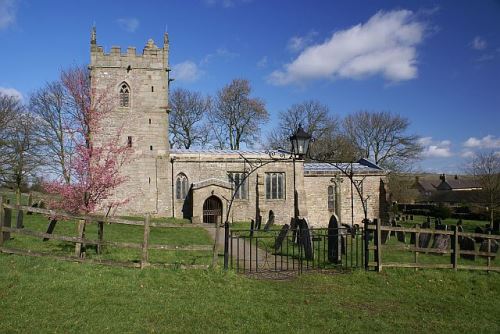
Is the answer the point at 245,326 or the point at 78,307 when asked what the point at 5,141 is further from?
the point at 245,326

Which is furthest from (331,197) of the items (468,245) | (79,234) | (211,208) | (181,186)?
(79,234)

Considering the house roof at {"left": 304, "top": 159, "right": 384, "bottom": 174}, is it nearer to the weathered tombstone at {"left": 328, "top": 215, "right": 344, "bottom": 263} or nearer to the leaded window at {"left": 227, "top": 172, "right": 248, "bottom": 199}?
the leaded window at {"left": 227, "top": 172, "right": 248, "bottom": 199}

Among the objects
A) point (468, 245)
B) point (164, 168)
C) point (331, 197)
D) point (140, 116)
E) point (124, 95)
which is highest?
point (124, 95)

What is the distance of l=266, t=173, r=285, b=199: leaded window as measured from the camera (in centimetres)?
2869

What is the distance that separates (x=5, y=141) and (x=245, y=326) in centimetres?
2946

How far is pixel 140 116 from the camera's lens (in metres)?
27.2

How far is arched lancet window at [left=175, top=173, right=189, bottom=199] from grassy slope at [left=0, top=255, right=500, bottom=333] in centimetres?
1777

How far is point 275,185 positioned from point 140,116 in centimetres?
1057

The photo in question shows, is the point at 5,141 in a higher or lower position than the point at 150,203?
higher

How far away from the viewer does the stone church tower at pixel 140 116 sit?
26688 mm

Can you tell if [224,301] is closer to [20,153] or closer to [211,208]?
[211,208]

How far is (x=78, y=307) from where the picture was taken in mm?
6605

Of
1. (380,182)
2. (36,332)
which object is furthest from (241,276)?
(380,182)

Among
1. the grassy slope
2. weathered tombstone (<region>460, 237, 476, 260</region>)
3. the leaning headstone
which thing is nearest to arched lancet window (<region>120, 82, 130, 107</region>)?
the grassy slope
